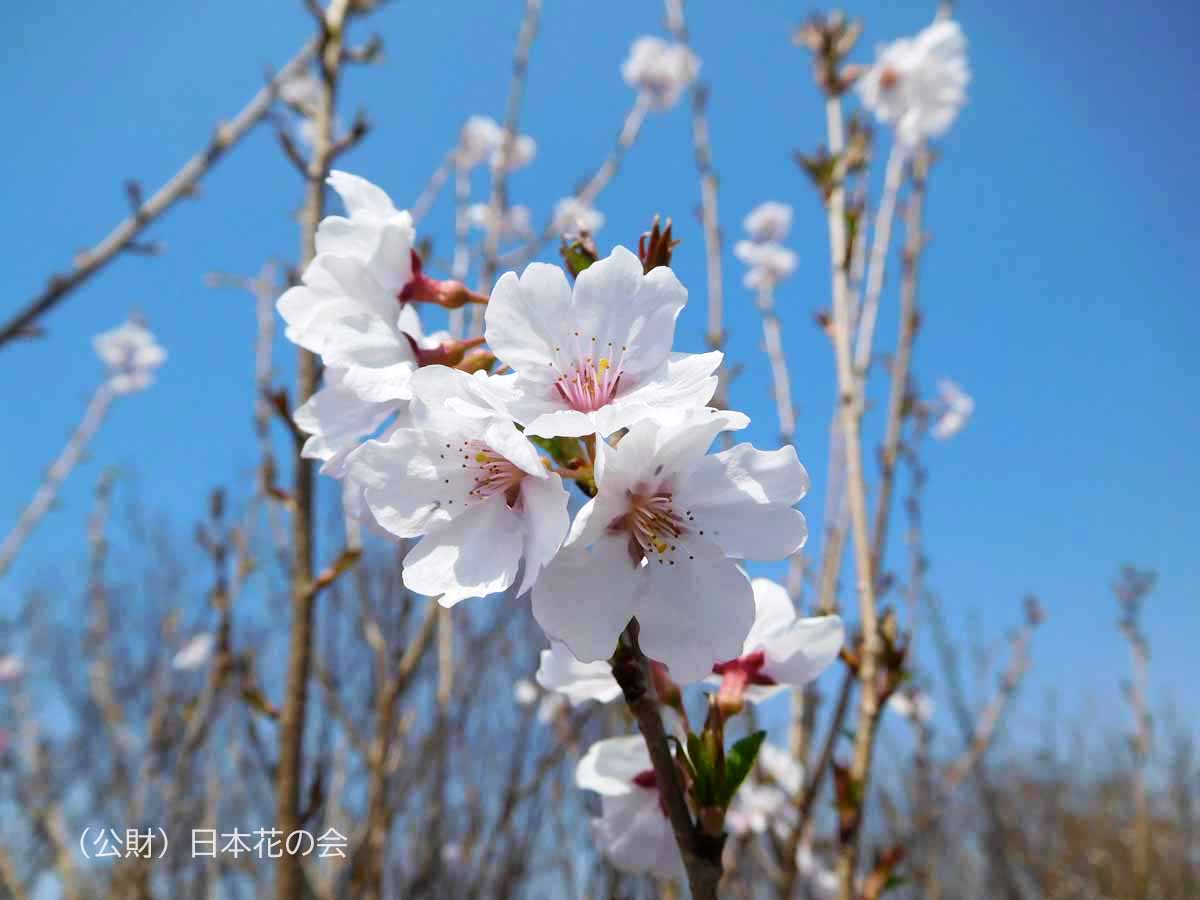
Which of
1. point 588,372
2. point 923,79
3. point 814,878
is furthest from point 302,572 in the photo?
point 814,878

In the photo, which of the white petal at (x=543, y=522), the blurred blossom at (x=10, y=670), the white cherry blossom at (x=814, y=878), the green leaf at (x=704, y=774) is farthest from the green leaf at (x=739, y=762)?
the blurred blossom at (x=10, y=670)

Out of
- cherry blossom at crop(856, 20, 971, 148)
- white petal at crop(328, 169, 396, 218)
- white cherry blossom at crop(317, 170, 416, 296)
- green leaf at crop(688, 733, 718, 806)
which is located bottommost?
green leaf at crop(688, 733, 718, 806)

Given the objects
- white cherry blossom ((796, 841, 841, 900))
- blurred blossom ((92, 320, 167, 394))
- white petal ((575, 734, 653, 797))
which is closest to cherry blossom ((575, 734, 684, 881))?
white petal ((575, 734, 653, 797))

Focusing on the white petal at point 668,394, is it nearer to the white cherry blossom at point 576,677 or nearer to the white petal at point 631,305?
the white petal at point 631,305

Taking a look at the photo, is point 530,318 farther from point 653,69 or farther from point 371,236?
point 653,69

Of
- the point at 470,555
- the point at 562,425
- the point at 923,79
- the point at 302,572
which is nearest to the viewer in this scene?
the point at 562,425

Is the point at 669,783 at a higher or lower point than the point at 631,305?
lower

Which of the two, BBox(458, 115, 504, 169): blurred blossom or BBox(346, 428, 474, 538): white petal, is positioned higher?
BBox(458, 115, 504, 169): blurred blossom

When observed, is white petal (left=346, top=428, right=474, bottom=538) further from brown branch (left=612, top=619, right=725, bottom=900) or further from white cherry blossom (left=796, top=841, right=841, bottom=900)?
white cherry blossom (left=796, top=841, right=841, bottom=900)
